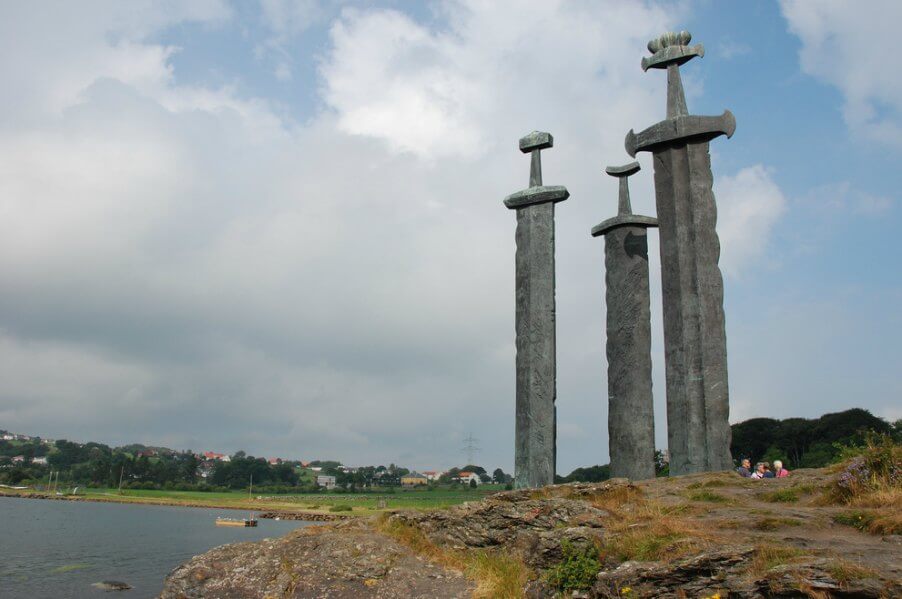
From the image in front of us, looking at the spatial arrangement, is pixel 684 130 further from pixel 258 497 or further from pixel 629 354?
pixel 258 497

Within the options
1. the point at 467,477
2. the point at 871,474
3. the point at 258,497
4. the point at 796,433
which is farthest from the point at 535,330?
the point at 258,497

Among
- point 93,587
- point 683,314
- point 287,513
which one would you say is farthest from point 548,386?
point 287,513

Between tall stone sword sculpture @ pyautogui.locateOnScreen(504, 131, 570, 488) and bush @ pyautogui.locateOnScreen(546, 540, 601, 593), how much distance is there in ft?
20.0

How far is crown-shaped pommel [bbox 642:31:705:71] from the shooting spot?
15953mm

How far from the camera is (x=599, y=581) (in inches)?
324

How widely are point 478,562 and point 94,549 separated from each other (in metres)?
48.6

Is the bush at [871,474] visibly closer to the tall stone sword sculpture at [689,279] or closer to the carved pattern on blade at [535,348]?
the tall stone sword sculpture at [689,279]

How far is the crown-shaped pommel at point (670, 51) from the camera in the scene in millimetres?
15953

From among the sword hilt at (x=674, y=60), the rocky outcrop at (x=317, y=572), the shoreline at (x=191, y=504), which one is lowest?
the shoreline at (x=191, y=504)

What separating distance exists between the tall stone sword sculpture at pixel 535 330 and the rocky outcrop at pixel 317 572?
5115mm

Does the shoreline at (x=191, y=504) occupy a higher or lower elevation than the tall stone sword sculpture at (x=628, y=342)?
lower

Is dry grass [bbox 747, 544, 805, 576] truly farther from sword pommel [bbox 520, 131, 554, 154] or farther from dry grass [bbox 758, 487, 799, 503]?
sword pommel [bbox 520, 131, 554, 154]

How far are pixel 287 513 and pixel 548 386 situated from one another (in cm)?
7239

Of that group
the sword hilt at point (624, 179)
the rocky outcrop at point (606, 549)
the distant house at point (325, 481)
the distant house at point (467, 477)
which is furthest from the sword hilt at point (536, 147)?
the distant house at point (325, 481)
